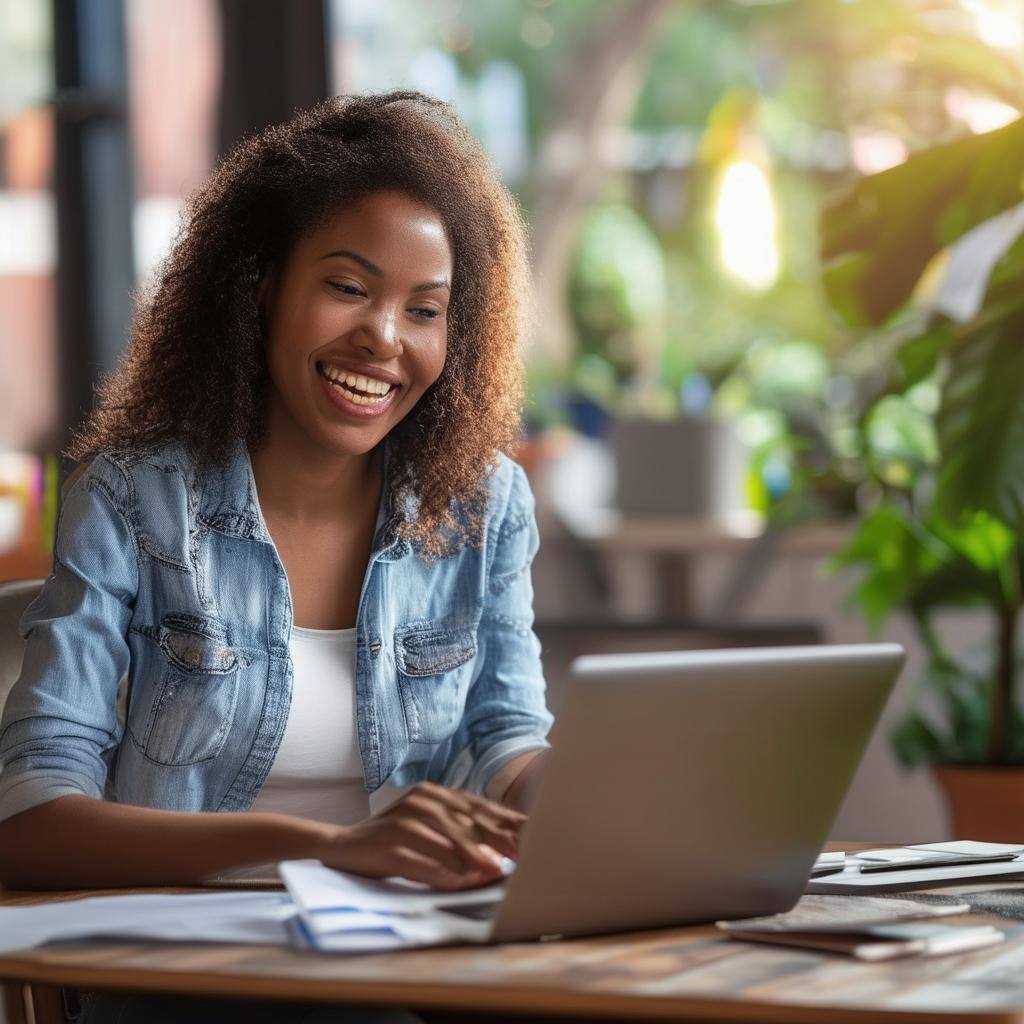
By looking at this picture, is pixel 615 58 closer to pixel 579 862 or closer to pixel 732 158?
pixel 732 158

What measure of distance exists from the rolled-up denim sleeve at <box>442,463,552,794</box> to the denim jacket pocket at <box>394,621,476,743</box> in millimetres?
29

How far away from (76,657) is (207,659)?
0.44 feet

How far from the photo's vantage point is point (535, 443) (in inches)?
142

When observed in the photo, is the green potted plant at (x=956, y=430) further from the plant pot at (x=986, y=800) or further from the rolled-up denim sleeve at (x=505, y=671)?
the rolled-up denim sleeve at (x=505, y=671)

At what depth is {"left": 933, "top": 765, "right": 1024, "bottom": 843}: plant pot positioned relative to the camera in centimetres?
260

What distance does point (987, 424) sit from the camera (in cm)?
199

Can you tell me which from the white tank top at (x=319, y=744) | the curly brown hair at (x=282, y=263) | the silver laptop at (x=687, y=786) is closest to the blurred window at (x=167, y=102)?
the curly brown hair at (x=282, y=263)

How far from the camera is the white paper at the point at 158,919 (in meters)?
0.93

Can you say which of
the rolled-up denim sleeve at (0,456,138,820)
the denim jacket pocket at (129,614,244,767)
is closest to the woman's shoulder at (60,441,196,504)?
the rolled-up denim sleeve at (0,456,138,820)

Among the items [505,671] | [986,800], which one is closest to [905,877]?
[505,671]

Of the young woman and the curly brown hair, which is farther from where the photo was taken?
the curly brown hair

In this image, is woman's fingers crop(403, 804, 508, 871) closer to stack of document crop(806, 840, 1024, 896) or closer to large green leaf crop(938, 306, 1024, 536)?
stack of document crop(806, 840, 1024, 896)

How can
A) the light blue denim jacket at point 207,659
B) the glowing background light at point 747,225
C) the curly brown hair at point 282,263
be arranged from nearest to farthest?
the light blue denim jacket at point 207,659 < the curly brown hair at point 282,263 < the glowing background light at point 747,225

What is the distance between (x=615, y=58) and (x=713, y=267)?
807 millimetres
